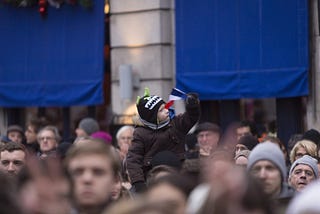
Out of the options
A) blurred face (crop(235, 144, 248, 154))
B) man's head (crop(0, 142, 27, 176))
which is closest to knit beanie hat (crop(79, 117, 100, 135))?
blurred face (crop(235, 144, 248, 154))

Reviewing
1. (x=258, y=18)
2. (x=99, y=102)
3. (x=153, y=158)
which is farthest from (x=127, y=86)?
(x=153, y=158)

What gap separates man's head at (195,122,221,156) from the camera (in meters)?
15.9

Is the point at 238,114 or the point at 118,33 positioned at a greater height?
the point at 118,33

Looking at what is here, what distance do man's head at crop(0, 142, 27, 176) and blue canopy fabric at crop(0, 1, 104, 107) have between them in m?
8.37

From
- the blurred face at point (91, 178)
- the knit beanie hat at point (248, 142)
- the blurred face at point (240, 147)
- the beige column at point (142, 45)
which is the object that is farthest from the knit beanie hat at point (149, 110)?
the beige column at point (142, 45)

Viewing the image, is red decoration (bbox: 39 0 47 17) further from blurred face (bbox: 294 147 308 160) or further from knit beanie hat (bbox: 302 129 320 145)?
blurred face (bbox: 294 147 308 160)

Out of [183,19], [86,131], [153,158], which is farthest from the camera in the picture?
[183,19]

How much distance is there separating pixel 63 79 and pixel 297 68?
4.74 metres

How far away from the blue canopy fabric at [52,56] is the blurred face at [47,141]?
341 centimetres

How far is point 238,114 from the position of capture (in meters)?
20.1

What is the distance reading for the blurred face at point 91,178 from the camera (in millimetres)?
7750

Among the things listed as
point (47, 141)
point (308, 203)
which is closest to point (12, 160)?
point (47, 141)

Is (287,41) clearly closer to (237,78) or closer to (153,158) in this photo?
(237,78)

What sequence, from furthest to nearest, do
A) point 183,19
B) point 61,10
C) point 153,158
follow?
point 61,10 → point 183,19 → point 153,158
